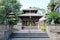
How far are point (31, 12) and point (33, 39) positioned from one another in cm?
2632

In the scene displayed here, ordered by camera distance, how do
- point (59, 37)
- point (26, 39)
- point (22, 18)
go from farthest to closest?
1. point (22, 18)
2. point (26, 39)
3. point (59, 37)

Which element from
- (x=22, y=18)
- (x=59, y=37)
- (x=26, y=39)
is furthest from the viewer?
(x=22, y=18)

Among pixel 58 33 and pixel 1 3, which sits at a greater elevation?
pixel 1 3

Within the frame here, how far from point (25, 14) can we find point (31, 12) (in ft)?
6.45

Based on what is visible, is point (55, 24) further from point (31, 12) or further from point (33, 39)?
point (31, 12)

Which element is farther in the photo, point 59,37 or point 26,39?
point 26,39

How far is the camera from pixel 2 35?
14.6 m

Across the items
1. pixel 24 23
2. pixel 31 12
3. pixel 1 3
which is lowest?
pixel 24 23

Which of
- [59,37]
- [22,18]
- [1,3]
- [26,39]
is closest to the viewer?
[59,37]

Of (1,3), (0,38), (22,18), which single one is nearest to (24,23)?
(22,18)

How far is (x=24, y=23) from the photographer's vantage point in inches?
1661

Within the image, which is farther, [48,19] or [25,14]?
[25,14]

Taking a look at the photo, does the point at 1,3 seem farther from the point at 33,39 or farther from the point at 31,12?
the point at 31,12

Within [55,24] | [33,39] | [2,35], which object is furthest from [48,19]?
[2,35]
